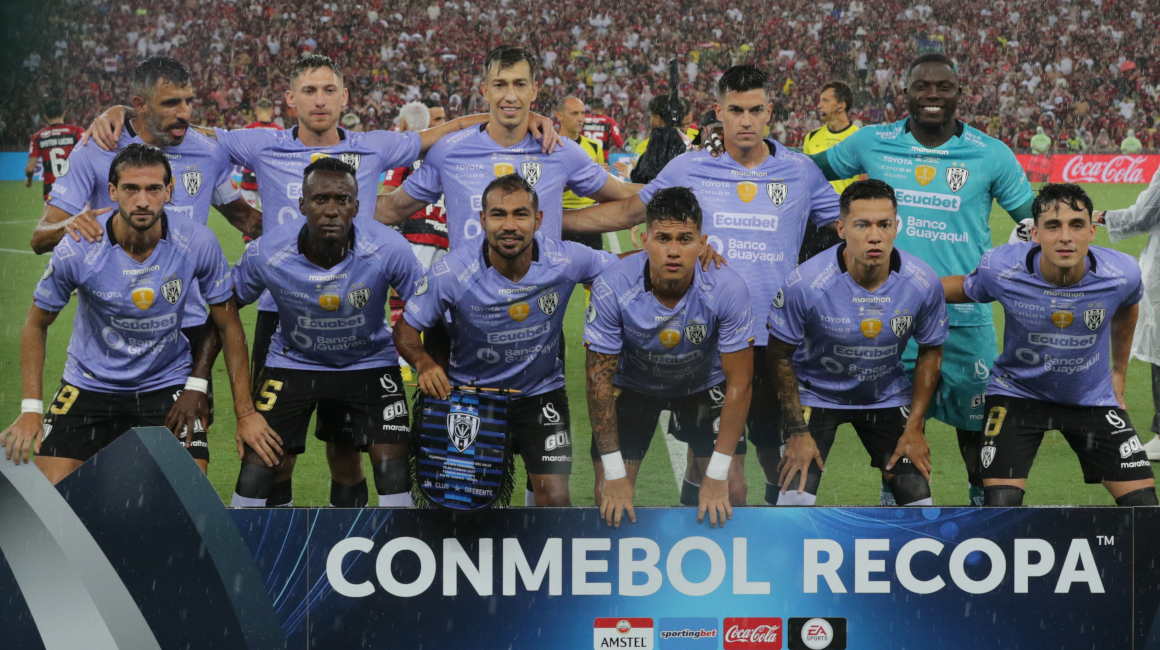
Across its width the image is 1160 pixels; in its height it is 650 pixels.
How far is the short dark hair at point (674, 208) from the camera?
438 centimetres

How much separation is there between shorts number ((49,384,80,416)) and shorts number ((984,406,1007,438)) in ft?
12.2

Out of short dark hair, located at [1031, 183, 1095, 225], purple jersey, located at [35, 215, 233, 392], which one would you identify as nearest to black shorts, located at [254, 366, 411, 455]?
purple jersey, located at [35, 215, 233, 392]

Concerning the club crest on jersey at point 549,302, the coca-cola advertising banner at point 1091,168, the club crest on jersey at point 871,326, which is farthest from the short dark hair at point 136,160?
the coca-cola advertising banner at point 1091,168

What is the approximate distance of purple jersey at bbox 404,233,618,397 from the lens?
4594mm

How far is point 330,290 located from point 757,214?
1.82 m

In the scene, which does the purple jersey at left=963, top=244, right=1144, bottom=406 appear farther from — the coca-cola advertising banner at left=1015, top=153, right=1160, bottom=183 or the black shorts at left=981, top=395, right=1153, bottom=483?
the coca-cola advertising banner at left=1015, top=153, right=1160, bottom=183

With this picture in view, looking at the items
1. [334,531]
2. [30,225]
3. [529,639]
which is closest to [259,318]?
[334,531]

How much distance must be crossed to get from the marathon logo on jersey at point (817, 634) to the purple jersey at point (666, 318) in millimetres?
1048

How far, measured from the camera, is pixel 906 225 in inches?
205

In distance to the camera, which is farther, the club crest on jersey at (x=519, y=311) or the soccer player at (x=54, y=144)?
the soccer player at (x=54, y=144)

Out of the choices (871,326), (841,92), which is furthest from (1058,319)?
(841,92)

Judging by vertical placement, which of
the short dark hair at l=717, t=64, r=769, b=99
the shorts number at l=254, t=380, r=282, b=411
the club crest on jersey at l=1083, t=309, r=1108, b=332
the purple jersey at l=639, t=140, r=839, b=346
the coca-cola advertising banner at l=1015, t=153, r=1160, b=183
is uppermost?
the short dark hair at l=717, t=64, r=769, b=99

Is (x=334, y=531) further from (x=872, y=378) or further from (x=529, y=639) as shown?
(x=872, y=378)

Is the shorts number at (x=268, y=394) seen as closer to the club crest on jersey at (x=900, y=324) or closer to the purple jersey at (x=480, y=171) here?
the purple jersey at (x=480, y=171)
